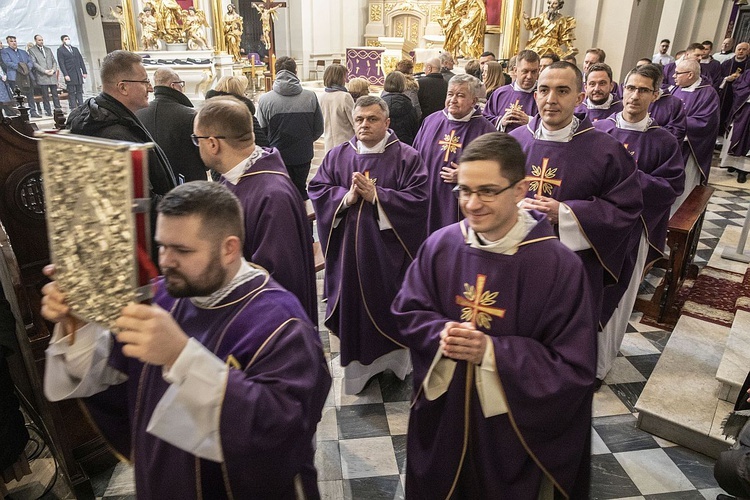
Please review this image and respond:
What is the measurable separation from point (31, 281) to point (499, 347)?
8.03 ft

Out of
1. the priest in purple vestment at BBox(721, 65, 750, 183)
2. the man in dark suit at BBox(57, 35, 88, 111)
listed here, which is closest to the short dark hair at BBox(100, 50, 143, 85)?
the priest in purple vestment at BBox(721, 65, 750, 183)

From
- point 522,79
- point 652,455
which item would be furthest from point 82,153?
point 522,79

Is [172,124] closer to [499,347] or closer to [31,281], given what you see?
[31,281]

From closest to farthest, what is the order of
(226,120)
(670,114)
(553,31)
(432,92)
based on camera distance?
(226,120) → (670,114) → (432,92) → (553,31)

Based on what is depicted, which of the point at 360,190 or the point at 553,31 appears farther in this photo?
the point at 553,31

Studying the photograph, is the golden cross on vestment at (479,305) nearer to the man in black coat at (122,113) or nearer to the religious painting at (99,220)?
the religious painting at (99,220)

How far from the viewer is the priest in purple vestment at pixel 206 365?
1329 millimetres

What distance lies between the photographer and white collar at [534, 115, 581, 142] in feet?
10.5

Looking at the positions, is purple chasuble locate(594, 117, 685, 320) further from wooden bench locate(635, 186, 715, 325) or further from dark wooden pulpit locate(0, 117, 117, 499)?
dark wooden pulpit locate(0, 117, 117, 499)


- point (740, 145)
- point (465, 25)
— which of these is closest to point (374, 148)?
point (740, 145)

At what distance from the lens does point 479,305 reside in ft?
6.63

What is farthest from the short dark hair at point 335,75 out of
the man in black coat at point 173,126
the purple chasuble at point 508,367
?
the purple chasuble at point 508,367

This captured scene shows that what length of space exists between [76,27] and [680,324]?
59.0 feet

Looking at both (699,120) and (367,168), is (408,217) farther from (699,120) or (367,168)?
(699,120)
